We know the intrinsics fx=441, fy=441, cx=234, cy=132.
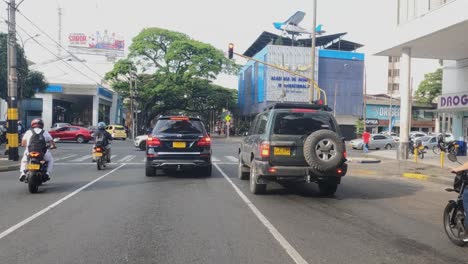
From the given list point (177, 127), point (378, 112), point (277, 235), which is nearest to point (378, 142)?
point (177, 127)

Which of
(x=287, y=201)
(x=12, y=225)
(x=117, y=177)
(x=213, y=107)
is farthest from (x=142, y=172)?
(x=213, y=107)

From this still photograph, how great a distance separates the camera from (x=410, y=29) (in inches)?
886

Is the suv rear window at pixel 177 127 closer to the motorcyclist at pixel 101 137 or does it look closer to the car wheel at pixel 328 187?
the motorcyclist at pixel 101 137

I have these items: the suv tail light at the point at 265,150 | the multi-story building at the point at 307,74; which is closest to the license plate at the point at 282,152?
the suv tail light at the point at 265,150

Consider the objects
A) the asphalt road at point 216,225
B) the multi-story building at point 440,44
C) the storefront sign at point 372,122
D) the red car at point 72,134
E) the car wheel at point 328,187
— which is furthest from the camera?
the storefront sign at point 372,122

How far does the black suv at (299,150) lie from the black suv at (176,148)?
10.1 ft

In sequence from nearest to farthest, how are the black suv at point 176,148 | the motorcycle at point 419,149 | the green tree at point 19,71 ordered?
the black suv at point 176,148 < the motorcycle at point 419,149 < the green tree at point 19,71

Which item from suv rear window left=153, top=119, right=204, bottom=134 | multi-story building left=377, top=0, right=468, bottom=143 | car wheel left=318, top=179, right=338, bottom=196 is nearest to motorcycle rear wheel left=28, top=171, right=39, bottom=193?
suv rear window left=153, top=119, right=204, bottom=134

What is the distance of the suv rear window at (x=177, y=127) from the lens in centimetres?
1314

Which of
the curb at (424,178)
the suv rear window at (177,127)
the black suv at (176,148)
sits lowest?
the curb at (424,178)

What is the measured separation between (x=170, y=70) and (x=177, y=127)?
1717 inches

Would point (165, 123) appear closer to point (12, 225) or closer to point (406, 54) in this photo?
point (12, 225)

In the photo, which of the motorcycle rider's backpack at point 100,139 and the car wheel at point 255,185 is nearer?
the car wheel at point 255,185

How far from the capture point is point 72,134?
37.6 metres
